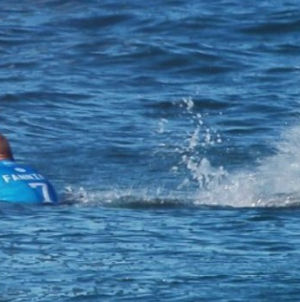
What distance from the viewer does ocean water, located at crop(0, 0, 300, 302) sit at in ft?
32.1

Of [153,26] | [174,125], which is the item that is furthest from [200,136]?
[153,26]

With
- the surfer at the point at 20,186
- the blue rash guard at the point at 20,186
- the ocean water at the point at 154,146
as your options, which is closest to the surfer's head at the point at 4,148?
the surfer at the point at 20,186

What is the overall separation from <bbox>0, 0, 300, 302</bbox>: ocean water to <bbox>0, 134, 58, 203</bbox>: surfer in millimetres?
→ 135

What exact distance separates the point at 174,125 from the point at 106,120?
69cm

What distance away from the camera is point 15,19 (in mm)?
23234

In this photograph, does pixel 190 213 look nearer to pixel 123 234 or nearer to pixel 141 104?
pixel 123 234

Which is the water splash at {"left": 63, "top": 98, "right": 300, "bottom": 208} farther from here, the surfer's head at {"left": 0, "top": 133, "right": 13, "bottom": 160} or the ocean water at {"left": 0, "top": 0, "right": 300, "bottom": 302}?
the surfer's head at {"left": 0, "top": 133, "right": 13, "bottom": 160}

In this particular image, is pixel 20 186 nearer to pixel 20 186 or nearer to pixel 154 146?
pixel 20 186

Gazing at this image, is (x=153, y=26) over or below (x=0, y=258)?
below

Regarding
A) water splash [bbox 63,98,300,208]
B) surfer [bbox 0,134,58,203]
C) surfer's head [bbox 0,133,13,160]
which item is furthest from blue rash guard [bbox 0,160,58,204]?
water splash [bbox 63,98,300,208]

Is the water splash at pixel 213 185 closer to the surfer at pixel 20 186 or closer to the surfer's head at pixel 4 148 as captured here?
the surfer at pixel 20 186

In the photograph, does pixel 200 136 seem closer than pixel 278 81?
Yes

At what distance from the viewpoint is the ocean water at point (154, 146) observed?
978cm

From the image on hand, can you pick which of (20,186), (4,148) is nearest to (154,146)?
(4,148)
